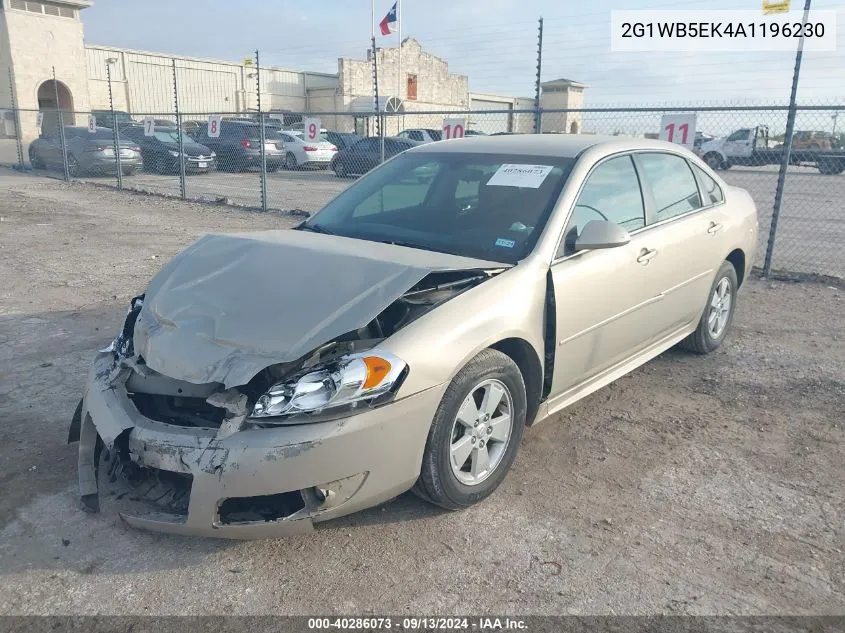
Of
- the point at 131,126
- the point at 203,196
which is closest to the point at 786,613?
the point at 203,196

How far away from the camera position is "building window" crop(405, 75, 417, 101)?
5256 centimetres

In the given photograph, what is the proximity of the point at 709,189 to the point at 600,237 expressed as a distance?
2.14m

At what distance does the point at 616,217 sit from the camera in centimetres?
406

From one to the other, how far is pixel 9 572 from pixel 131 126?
861 inches

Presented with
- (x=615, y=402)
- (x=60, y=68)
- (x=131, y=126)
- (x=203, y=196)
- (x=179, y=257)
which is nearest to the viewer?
(x=179, y=257)

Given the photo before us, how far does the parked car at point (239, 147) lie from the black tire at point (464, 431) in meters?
19.3

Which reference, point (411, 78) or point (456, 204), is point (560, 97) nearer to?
point (411, 78)

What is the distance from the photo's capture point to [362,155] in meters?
19.8

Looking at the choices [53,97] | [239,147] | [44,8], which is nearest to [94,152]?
[239,147]

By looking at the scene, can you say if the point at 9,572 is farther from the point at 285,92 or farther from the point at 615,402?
the point at 285,92

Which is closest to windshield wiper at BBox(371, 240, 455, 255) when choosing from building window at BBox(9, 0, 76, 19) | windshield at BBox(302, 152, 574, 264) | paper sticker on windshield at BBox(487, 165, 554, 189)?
windshield at BBox(302, 152, 574, 264)

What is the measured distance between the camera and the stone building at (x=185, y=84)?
34.7 m

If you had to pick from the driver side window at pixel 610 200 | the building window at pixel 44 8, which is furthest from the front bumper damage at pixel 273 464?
the building window at pixel 44 8

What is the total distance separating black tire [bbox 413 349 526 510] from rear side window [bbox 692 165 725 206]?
2654 millimetres
